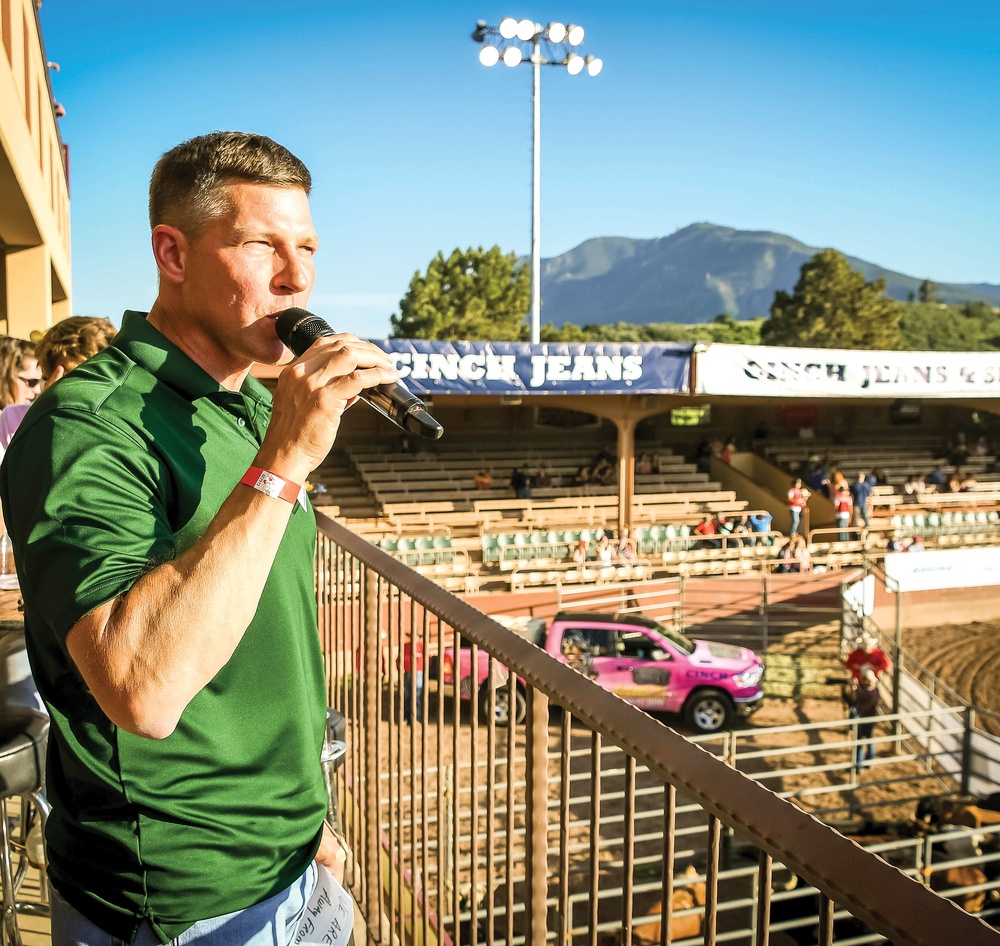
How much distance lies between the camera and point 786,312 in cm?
6606

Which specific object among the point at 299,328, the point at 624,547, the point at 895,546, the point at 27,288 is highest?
the point at 27,288

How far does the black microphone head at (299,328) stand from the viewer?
1.44 meters

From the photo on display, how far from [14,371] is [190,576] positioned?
3.35m

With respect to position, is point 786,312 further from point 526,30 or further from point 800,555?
point 800,555

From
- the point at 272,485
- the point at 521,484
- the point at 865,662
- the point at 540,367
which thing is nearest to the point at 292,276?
the point at 272,485

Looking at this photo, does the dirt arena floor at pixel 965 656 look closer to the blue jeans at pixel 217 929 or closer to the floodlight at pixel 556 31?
the blue jeans at pixel 217 929

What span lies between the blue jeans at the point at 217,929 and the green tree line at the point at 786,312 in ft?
157

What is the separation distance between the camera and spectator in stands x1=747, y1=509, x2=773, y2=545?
1880 cm

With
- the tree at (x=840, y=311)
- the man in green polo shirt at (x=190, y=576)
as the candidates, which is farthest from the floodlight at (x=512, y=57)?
the tree at (x=840, y=311)

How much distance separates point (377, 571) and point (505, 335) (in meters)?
56.5

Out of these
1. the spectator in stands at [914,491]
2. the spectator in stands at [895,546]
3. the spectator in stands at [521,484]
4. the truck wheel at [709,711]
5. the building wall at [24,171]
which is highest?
the building wall at [24,171]

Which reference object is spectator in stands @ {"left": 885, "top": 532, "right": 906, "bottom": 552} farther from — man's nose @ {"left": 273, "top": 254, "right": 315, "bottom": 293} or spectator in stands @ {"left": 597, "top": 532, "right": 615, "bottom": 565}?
man's nose @ {"left": 273, "top": 254, "right": 315, "bottom": 293}

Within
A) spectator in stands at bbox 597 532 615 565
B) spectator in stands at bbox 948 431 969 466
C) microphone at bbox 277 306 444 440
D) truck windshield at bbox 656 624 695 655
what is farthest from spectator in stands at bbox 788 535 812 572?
microphone at bbox 277 306 444 440

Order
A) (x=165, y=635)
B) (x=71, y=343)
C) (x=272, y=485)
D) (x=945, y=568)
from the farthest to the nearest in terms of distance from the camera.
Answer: (x=945, y=568)
(x=71, y=343)
(x=272, y=485)
(x=165, y=635)
